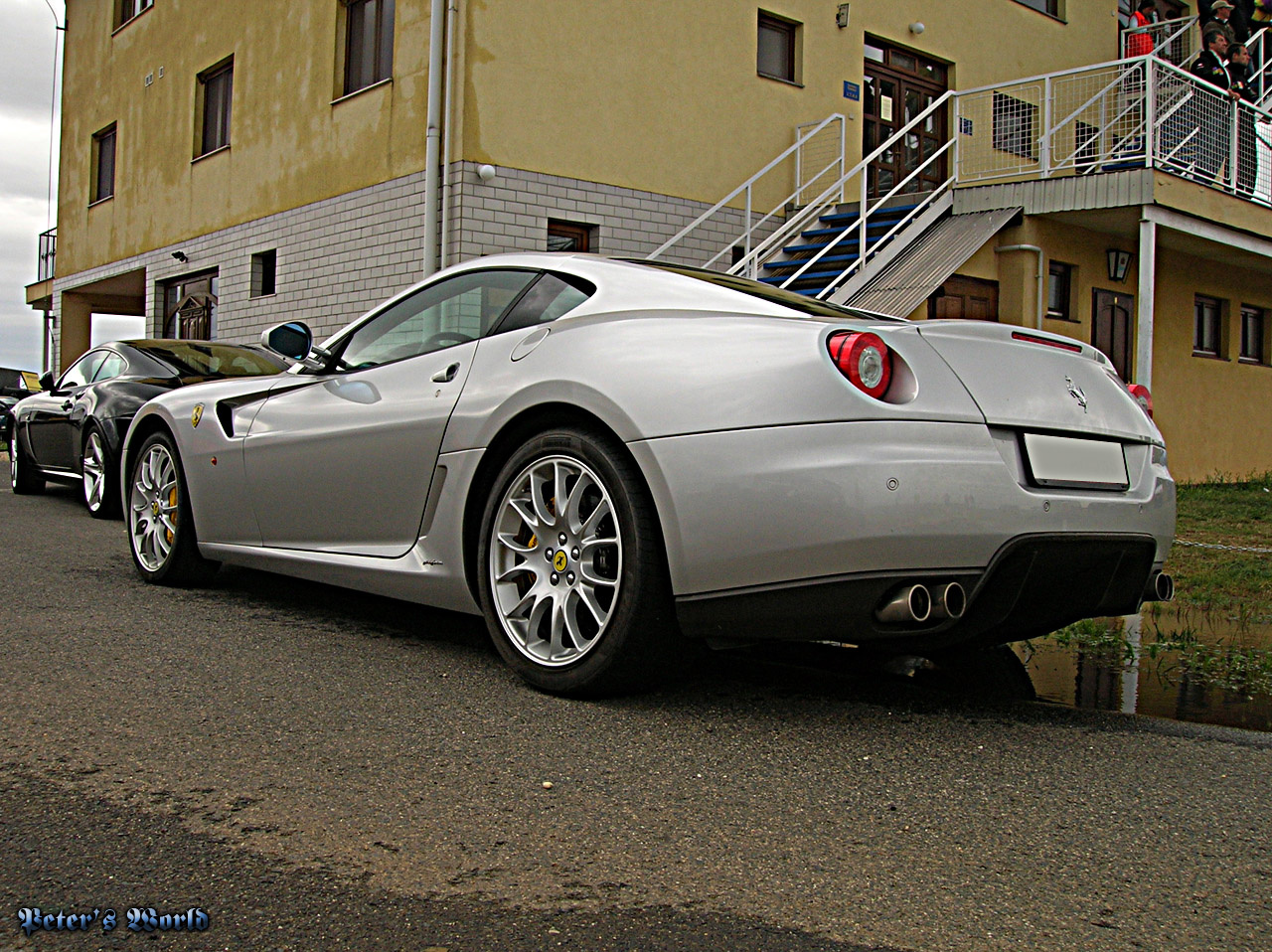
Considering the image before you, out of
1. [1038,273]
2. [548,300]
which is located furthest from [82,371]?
[1038,273]

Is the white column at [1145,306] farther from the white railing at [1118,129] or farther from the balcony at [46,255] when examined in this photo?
the balcony at [46,255]

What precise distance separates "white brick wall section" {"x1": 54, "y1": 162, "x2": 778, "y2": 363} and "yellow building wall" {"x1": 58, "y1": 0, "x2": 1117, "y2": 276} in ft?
0.73

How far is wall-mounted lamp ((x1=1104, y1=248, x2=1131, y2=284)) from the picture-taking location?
48.9ft

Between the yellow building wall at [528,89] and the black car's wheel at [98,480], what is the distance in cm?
509

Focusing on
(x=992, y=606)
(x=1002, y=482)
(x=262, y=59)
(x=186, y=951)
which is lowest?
(x=186, y=951)

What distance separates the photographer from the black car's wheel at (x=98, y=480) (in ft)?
29.8

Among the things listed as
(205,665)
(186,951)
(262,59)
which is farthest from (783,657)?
(262,59)

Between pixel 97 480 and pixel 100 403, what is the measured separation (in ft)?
1.96

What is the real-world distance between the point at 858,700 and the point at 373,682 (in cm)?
151

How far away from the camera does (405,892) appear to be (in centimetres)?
218

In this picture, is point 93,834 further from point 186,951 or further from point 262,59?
point 262,59

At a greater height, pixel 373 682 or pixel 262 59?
pixel 262 59

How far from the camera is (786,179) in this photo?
15039mm

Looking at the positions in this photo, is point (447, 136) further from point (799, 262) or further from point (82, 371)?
point (82, 371)
